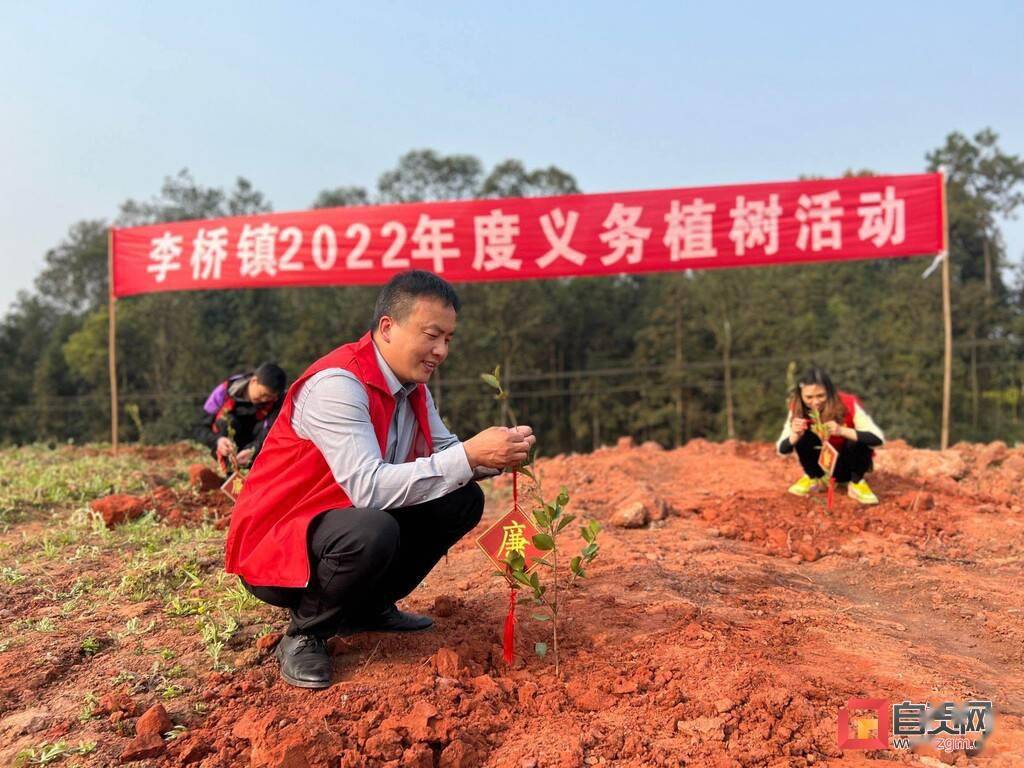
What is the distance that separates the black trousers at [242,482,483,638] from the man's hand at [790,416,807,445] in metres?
2.54

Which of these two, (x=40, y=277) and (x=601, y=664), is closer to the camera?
(x=601, y=664)

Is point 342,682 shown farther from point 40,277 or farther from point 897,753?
point 40,277

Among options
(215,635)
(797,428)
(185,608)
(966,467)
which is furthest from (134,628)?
(966,467)

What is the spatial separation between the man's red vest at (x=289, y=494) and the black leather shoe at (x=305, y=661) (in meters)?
0.23

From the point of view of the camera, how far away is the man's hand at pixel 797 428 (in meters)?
4.16

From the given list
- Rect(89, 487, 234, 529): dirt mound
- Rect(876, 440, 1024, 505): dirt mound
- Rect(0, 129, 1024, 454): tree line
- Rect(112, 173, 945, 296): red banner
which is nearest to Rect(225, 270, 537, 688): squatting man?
Rect(89, 487, 234, 529): dirt mound

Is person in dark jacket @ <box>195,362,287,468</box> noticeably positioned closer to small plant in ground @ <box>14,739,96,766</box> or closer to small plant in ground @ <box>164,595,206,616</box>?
small plant in ground @ <box>164,595,206,616</box>

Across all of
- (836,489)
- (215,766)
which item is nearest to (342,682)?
(215,766)

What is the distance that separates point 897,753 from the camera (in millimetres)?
1701

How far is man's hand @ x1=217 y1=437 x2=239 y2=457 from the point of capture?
3.99 metres

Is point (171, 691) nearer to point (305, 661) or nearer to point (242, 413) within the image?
point (305, 661)

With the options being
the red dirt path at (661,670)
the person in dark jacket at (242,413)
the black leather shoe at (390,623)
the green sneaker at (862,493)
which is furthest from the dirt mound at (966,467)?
the person in dark jacket at (242,413)

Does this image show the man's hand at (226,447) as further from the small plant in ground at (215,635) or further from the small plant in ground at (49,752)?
the small plant in ground at (49,752)

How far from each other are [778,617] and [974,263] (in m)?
27.1
